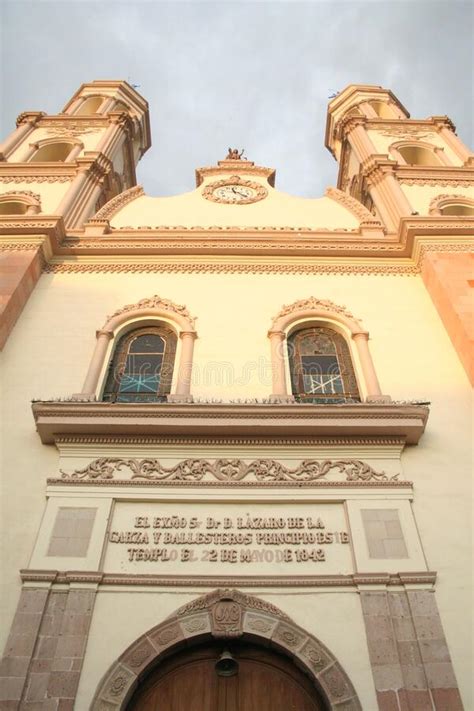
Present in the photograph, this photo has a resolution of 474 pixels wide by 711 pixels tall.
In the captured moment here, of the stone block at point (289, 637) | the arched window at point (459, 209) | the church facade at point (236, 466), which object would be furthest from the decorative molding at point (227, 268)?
the stone block at point (289, 637)

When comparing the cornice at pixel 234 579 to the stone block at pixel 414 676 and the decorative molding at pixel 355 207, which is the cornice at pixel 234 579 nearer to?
the stone block at pixel 414 676

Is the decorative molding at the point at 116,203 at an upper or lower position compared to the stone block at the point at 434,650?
upper

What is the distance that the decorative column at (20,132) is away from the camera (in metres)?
16.6

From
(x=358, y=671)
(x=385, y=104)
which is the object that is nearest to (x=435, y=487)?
(x=358, y=671)

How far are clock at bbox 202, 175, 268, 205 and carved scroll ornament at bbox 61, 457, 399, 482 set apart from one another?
26.9 ft

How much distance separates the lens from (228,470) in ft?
24.6

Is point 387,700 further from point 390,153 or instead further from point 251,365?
point 390,153

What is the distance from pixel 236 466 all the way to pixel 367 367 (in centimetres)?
266

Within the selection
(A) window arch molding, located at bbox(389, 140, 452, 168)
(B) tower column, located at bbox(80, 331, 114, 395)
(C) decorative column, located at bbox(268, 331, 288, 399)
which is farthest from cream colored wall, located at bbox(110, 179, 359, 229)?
(B) tower column, located at bbox(80, 331, 114, 395)

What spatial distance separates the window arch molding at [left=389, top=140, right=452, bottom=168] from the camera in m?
17.2

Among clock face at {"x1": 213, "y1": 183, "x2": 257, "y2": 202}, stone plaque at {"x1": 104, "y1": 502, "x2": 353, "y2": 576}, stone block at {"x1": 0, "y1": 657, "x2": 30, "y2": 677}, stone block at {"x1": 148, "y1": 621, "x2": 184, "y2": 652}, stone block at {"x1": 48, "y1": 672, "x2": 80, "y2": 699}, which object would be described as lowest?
stone block at {"x1": 48, "y1": 672, "x2": 80, "y2": 699}

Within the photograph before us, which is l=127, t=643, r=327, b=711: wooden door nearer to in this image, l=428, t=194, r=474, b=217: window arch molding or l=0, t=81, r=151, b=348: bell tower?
l=0, t=81, r=151, b=348: bell tower

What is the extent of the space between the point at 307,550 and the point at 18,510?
130 inches

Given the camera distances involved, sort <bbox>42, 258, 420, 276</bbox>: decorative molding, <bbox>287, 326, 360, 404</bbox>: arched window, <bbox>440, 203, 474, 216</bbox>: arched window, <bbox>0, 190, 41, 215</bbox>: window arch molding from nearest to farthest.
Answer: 1. <bbox>287, 326, 360, 404</bbox>: arched window
2. <bbox>42, 258, 420, 276</bbox>: decorative molding
3. <bbox>0, 190, 41, 215</bbox>: window arch molding
4. <bbox>440, 203, 474, 216</bbox>: arched window
